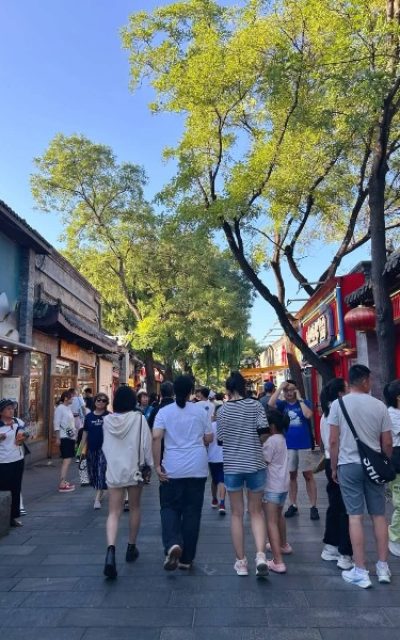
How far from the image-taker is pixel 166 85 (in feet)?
38.7

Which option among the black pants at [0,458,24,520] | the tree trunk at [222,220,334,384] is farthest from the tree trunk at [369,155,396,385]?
the black pants at [0,458,24,520]

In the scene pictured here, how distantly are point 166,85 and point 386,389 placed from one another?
905 centimetres

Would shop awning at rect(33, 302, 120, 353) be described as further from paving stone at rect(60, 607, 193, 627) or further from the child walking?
paving stone at rect(60, 607, 193, 627)

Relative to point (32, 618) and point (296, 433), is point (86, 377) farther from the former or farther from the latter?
point (32, 618)

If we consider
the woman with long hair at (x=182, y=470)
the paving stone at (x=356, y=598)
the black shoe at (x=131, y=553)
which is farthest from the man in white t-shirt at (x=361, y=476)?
the black shoe at (x=131, y=553)

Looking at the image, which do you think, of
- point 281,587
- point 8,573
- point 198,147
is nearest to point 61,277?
point 198,147

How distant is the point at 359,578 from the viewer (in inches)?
168

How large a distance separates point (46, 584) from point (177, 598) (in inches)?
46.5

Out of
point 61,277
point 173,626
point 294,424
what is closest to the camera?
point 173,626

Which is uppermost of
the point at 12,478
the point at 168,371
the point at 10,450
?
the point at 168,371

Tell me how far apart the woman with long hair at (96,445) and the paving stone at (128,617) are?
3.26 m

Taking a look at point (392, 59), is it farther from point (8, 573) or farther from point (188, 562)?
point (8, 573)

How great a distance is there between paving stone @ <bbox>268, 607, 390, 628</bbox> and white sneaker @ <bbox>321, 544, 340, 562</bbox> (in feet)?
3.76

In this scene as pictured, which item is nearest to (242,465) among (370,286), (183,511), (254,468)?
(254,468)
